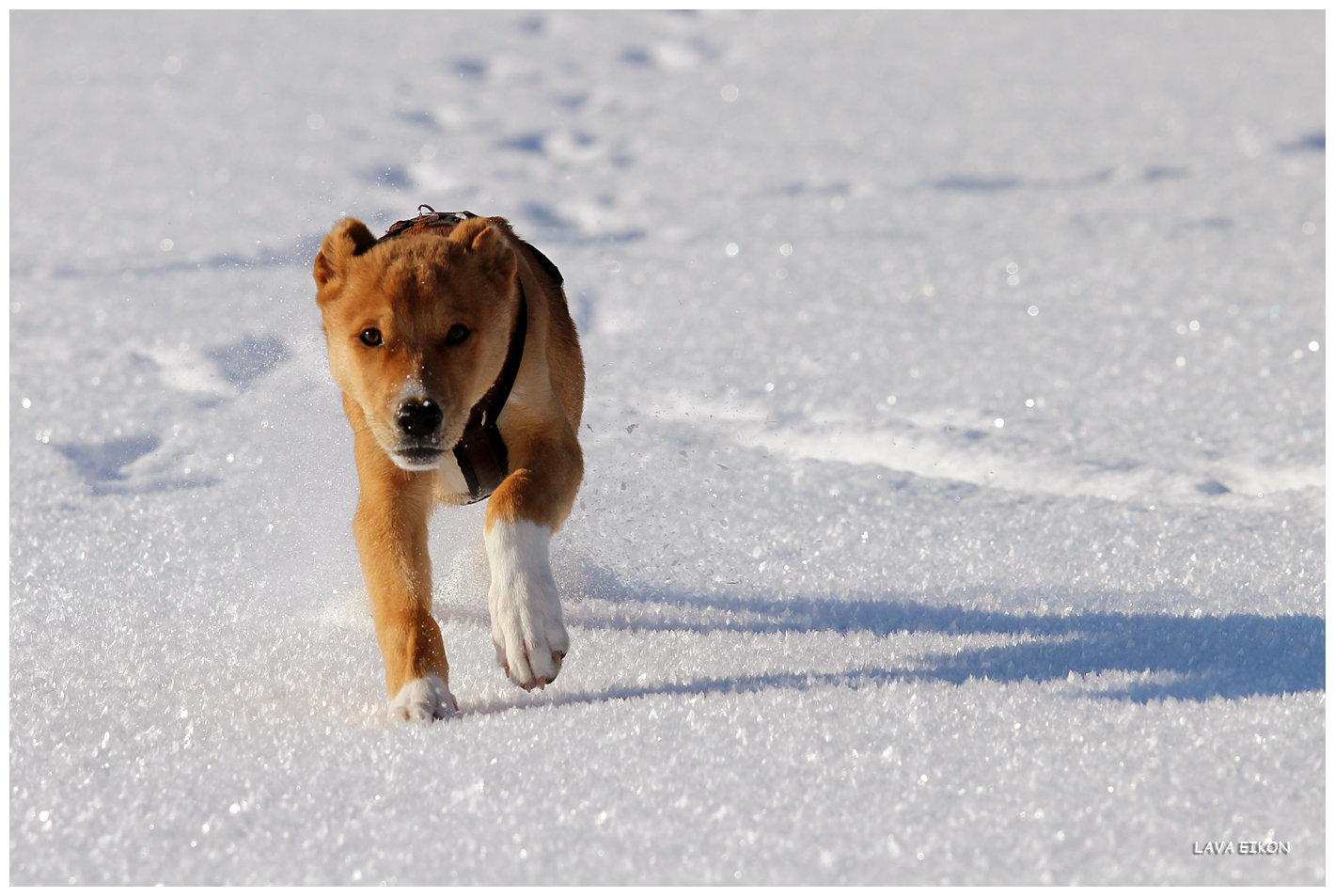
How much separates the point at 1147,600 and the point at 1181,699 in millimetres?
1009

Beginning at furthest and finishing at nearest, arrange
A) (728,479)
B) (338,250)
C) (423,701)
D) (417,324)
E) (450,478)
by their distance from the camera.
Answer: (728,479)
(450,478)
(338,250)
(417,324)
(423,701)

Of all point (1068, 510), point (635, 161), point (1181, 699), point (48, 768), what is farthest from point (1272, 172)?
point (48, 768)

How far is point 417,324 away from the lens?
302 cm

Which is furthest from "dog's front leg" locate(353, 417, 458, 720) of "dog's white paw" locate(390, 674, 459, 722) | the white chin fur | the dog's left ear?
the dog's left ear

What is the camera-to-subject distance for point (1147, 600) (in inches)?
150

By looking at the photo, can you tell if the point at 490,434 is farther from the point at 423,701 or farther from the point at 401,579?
the point at 423,701

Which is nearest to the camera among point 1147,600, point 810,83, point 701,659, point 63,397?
point 701,659

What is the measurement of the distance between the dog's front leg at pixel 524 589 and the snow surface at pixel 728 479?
0.14m

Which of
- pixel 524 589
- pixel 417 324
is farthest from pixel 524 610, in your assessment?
pixel 417 324

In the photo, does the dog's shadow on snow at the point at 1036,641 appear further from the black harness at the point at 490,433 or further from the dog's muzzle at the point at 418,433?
the dog's muzzle at the point at 418,433

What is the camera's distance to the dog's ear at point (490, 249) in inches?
131

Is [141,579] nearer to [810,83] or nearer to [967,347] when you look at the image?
[967,347]

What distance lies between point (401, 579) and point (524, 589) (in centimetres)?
43

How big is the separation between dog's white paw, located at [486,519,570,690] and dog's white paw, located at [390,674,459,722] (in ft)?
0.55
